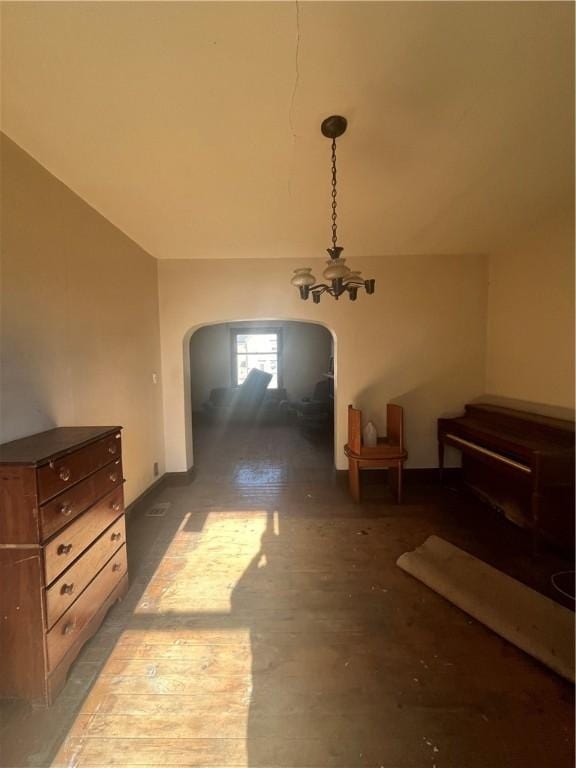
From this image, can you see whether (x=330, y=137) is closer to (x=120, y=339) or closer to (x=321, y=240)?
(x=321, y=240)

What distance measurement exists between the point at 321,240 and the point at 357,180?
0.94m

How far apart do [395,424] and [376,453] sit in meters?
0.39

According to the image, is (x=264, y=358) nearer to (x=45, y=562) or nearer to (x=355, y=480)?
(x=355, y=480)

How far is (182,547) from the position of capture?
2539mm

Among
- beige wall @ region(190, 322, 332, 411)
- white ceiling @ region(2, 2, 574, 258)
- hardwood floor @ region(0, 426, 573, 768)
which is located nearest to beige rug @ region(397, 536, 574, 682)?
hardwood floor @ region(0, 426, 573, 768)

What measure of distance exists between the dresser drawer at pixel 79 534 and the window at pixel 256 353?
6.35 meters

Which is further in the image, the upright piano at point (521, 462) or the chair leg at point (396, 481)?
the chair leg at point (396, 481)

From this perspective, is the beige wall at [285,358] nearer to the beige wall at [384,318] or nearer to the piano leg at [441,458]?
the beige wall at [384,318]

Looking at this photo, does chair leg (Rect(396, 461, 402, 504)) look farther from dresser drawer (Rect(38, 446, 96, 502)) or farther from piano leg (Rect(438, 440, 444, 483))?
dresser drawer (Rect(38, 446, 96, 502))

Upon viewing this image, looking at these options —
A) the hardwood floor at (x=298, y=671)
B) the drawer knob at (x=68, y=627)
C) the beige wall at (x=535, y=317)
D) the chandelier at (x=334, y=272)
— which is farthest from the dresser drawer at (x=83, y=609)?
the beige wall at (x=535, y=317)

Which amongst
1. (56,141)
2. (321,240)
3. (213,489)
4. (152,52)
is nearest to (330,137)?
(152,52)

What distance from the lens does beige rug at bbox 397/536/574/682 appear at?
5.20 feet

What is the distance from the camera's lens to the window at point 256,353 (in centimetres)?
826

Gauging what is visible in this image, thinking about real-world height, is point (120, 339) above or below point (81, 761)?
above
